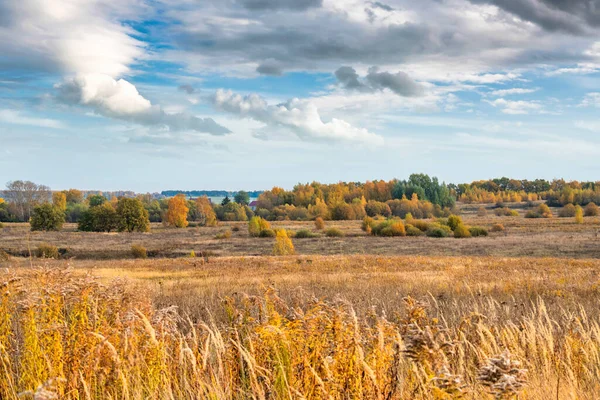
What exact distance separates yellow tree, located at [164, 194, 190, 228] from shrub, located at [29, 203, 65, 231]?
2112 cm

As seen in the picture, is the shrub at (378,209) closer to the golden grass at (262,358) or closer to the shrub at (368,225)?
Answer: the shrub at (368,225)

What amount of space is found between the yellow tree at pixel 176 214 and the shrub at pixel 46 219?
21.1 meters

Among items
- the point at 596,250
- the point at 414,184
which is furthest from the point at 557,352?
the point at 414,184

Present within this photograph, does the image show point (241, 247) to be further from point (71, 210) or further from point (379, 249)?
point (71, 210)

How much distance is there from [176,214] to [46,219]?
24064 millimetres

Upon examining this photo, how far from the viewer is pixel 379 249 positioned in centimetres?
5234

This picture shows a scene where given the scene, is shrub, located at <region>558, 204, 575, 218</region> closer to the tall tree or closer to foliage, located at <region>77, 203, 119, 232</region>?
foliage, located at <region>77, 203, 119, 232</region>

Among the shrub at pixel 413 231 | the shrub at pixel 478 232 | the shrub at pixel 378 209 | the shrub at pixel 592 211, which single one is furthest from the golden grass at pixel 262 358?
the shrub at pixel 378 209

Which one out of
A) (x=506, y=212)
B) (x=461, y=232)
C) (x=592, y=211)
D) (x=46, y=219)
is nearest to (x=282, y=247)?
(x=461, y=232)

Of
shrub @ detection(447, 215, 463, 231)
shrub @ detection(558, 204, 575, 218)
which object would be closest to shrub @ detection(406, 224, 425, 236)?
shrub @ detection(447, 215, 463, 231)

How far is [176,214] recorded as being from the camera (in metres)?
99.5

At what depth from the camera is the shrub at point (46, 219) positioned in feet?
266

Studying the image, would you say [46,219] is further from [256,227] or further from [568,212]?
[568,212]

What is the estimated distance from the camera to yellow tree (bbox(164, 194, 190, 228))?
98938 mm
